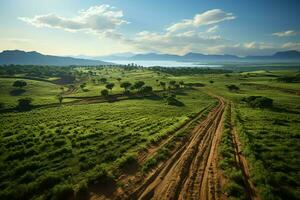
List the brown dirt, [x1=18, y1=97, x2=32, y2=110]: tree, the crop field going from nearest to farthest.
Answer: the brown dirt
the crop field
[x1=18, y1=97, x2=32, y2=110]: tree

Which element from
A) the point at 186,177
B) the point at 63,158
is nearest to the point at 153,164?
the point at 186,177

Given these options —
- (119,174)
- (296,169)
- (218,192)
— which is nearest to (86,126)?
(119,174)

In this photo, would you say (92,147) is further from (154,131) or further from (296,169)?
(296,169)

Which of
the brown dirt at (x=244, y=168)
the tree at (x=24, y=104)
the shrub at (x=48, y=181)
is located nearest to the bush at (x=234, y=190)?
the brown dirt at (x=244, y=168)

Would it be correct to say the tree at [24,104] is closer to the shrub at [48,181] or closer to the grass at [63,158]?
the grass at [63,158]

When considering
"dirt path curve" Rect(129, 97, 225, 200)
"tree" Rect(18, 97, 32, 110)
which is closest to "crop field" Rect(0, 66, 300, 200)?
"dirt path curve" Rect(129, 97, 225, 200)

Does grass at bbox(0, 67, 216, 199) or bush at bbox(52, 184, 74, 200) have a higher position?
bush at bbox(52, 184, 74, 200)

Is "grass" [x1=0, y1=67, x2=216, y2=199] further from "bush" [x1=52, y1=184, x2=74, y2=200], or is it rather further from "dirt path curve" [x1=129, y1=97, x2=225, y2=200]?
"dirt path curve" [x1=129, y1=97, x2=225, y2=200]

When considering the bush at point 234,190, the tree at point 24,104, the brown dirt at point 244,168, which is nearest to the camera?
the bush at point 234,190
